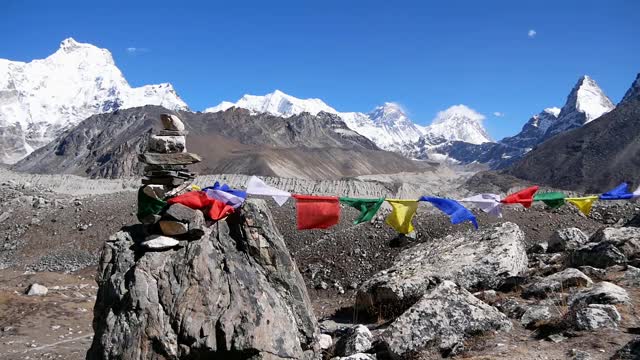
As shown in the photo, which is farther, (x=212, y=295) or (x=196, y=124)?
(x=196, y=124)

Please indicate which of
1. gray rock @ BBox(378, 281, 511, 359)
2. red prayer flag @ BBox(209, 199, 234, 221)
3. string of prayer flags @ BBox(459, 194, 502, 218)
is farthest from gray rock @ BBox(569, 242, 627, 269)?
red prayer flag @ BBox(209, 199, 234, 221)

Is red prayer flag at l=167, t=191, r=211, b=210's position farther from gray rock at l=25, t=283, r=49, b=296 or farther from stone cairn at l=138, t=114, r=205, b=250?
gray rock at l=25, t=283, r=49, b=296

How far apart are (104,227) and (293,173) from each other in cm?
8136

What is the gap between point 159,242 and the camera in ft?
25.3

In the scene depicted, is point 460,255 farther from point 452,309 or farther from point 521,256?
point 452,309

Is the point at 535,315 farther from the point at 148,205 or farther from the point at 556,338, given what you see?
the point at 148,205

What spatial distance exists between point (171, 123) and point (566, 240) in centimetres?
1164

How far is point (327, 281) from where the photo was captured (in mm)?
19000

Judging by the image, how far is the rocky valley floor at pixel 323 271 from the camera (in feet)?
25.6

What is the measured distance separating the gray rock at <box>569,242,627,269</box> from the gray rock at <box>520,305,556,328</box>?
3.50m

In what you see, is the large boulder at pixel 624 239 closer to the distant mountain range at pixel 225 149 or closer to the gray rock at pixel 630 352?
the gray rock at pixel 630 352

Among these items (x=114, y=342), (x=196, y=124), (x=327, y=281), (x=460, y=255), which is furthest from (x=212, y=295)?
(x=196, y=124)

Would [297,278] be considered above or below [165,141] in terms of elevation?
below

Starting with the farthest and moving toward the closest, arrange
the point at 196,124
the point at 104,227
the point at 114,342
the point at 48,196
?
1. the point at 196,124
2. the point at 48,196
3. the point at 104,227
4. the point at 114,342
